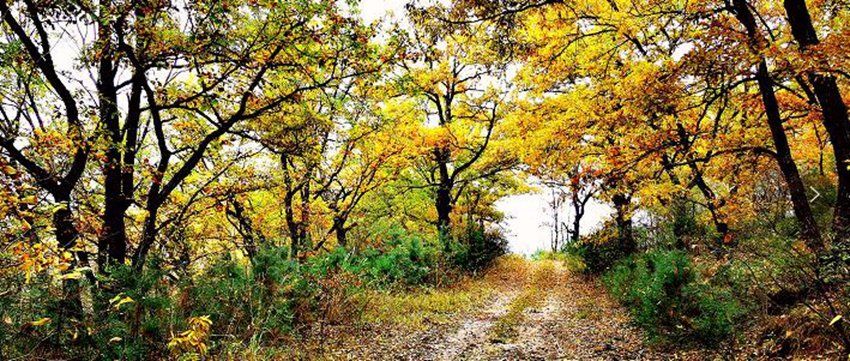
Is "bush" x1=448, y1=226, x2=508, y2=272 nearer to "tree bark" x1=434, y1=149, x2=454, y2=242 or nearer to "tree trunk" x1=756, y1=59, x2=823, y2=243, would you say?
"tree bark" x1=434, y1=149, x2=454, y2=242

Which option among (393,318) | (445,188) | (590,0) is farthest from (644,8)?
(445,188)

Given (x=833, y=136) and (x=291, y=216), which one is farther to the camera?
(x=291, y=216)

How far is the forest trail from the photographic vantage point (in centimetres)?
646

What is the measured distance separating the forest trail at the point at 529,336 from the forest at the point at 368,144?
0.23 feet

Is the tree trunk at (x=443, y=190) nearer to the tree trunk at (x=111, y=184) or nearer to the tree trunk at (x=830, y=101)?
the tree trunk at (x=111, y=184)

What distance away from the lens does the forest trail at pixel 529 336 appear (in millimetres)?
6465

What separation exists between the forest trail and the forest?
7cm

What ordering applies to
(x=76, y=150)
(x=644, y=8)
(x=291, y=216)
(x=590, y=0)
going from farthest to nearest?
(x=291, y=216), (x=590, y=0), (x=644, y=8), (x=76, y=150)

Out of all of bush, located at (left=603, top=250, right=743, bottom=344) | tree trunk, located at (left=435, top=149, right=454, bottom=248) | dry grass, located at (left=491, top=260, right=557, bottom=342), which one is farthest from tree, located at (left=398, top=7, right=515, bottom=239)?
bush, located at (left=603, top=250, right=743, bottom=344)

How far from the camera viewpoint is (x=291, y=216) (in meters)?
13.3

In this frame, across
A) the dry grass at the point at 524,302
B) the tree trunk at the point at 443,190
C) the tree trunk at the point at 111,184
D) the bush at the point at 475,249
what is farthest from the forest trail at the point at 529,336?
the tree trunk at the point at 443,190

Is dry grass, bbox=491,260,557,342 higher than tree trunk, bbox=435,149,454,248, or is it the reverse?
tree trunk, bbox=435,149,454,248

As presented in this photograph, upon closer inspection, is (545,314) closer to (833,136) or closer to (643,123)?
(643,123)

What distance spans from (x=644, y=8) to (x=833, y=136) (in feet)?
11.6
